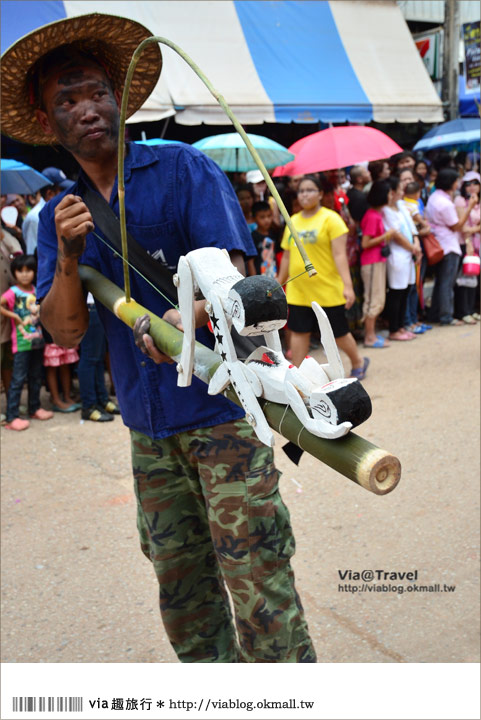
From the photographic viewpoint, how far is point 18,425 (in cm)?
504

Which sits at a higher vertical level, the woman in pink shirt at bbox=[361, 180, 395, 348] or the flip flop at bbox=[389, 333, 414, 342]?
the woman in pink shirt at bbox=[361, 180, 395, 348]

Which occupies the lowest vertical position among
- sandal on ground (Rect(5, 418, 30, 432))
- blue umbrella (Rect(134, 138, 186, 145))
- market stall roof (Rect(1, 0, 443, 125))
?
sandal on ground (Rect(5, 418, 30, 432))

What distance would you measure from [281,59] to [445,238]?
298 centimetres

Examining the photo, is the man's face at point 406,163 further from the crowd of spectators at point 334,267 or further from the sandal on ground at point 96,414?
the sandal on ground at point 96,414

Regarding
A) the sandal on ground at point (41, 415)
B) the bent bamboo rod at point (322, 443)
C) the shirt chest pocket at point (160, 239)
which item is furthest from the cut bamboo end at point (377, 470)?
the sandal on ground at point (41, 415)

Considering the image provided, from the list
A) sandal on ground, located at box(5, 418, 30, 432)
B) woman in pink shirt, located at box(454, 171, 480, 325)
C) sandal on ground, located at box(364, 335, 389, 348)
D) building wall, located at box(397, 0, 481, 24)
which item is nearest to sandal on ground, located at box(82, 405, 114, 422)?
sandal on ground, located at box(5, 418, 30, 432)

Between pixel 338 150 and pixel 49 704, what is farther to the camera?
pixel 338 150

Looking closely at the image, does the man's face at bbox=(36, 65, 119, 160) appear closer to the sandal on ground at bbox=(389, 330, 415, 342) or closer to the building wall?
the sandal on ground at bbox=(389, 330, 415, 342)

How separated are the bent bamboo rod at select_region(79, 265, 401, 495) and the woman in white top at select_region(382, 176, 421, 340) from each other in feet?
17.8

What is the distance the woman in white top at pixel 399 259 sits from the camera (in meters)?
6.71

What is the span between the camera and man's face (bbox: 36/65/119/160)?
168cm

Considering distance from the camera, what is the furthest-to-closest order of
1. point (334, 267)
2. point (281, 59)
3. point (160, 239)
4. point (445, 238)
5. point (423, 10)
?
point (423, 10), point (281, 59), point (445, 238), point (334, 267), point (160, 239)

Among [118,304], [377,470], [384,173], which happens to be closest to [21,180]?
[384,173]

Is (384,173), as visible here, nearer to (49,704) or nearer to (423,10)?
(49,704)
